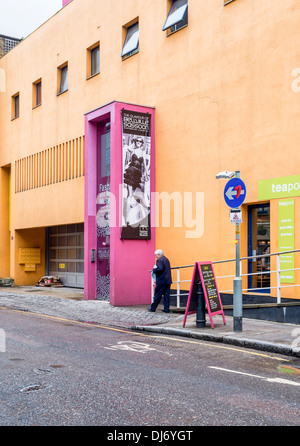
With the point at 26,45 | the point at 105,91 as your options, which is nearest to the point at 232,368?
the point at 105,91

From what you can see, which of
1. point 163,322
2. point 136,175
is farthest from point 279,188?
point 136,175

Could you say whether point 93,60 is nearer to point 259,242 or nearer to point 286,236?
point 259,242

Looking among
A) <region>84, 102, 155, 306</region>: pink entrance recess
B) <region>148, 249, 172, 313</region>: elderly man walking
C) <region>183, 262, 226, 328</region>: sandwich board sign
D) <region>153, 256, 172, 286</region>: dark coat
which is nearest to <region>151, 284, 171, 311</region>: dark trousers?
<region>148, 249, 172, 313</region>: elderly man walking

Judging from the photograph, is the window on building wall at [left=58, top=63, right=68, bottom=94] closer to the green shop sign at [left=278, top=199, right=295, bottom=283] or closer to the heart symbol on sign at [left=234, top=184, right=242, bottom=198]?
the green shop sign at [left=278, top=199, right=295, bottom=283]

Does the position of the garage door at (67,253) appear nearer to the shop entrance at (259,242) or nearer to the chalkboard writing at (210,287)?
the shop entrance at (259,242)

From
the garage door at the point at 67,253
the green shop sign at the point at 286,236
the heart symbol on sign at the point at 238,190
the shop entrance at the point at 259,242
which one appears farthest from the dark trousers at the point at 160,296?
the garage door at the point at 67,253

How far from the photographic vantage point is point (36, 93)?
25.3 metres

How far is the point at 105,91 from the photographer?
19453 mm

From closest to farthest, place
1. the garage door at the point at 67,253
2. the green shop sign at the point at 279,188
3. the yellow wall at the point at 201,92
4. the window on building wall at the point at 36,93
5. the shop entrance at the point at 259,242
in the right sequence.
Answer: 1. the green shop sign at the point at 279,188
2. the yellow wall at the point at 201,92
3. the shop entrance at the point at 259,242
4. the garage door at the point at 67,253
5. the window on building wall at the point at 36,93

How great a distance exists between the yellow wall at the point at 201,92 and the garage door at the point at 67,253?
1.50m

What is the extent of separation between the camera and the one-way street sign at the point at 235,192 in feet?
34.9

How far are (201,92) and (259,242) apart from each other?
Result: 15.5 ft

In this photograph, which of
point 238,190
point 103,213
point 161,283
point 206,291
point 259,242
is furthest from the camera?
point 103,213

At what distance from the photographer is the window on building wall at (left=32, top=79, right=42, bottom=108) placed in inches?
983
